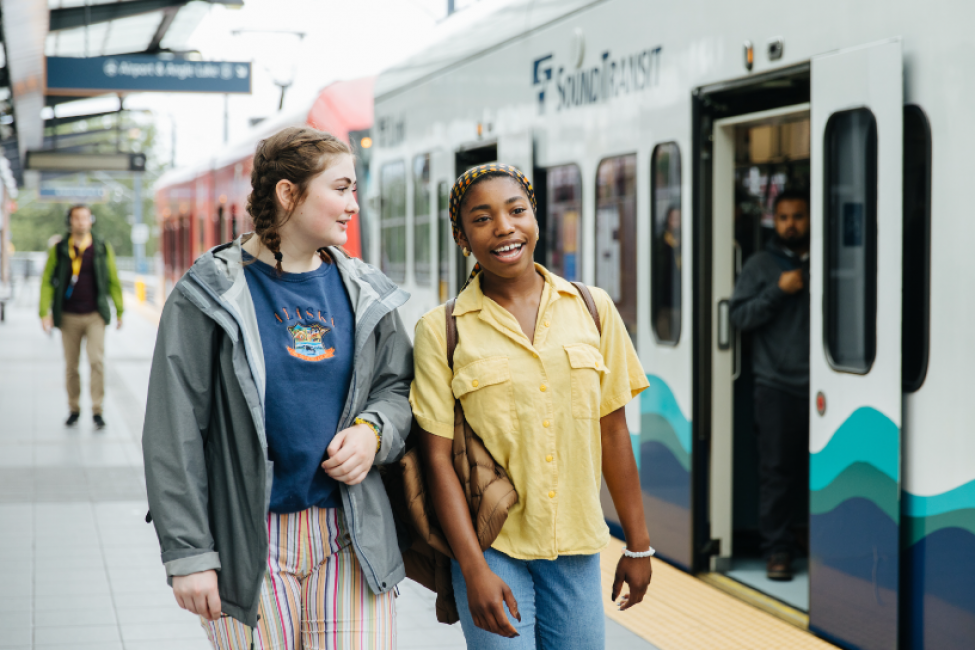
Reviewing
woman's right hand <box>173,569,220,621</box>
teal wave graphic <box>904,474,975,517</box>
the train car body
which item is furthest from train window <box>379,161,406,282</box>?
woman's right hand <box>173,569,220,621</box>

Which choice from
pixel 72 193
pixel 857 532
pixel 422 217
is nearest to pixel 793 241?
pixel 857 532

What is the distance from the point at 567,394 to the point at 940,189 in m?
1.62

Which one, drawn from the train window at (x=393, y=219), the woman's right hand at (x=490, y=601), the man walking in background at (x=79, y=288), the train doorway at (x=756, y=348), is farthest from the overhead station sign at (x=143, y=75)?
the woman's right hand at (x=490, y=601)

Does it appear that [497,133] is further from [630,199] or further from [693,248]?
[693,248]

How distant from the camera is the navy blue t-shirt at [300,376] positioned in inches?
93.7

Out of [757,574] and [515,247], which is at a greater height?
[515,247]

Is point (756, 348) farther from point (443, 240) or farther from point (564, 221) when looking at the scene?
point (443, 240)

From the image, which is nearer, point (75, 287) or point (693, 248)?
point (693, 248)

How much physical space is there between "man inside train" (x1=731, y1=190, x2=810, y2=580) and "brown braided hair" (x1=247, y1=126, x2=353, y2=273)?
298cm

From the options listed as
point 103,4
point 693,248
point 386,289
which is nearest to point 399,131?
point 693,248

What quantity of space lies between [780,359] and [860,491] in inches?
57.1

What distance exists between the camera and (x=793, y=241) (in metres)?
5.35

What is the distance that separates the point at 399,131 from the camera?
873 cm

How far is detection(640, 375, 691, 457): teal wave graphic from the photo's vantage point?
197 inches
